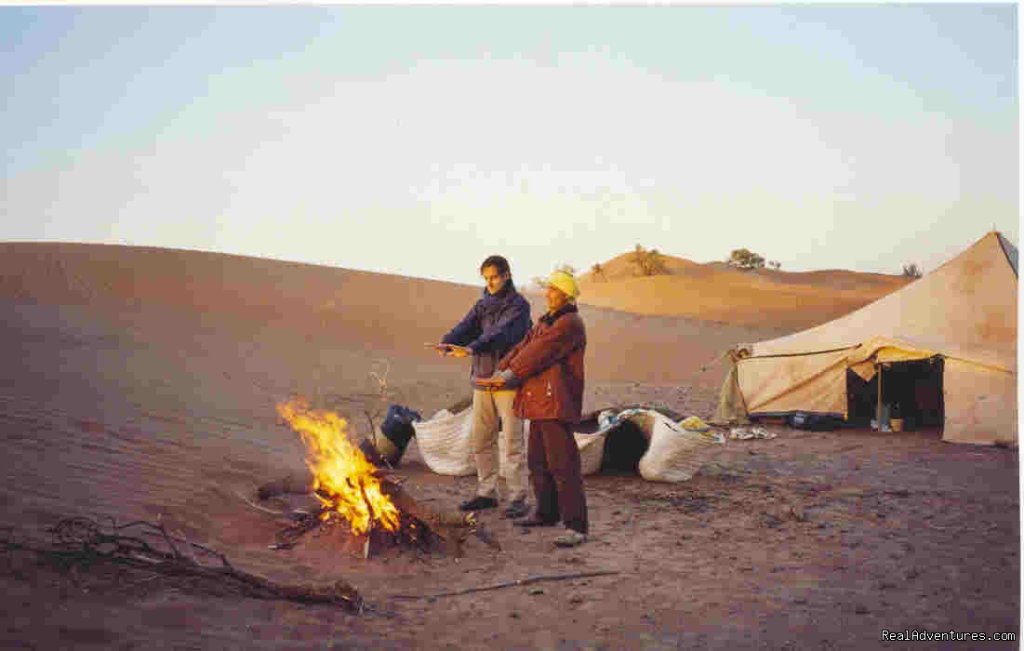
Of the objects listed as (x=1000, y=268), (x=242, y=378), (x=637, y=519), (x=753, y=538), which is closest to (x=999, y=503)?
(x=753, y=538)

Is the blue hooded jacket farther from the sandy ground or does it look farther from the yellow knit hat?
the sandy ground

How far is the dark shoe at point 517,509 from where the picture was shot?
561 cm

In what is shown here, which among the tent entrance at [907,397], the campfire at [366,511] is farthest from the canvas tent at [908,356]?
the campfire at [366,511]

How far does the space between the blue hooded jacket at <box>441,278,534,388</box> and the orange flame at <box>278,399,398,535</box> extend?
1.03 meters

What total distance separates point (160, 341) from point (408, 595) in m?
12.2

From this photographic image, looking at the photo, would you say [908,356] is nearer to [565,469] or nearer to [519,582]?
[565,469]

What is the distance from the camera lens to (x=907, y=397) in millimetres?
10945

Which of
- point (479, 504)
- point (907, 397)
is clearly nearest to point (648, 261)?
point (907, 397)

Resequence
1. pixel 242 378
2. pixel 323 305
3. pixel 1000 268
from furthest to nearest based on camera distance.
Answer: pixel 323 305 < pixel 242 378 < pixel 1000 268

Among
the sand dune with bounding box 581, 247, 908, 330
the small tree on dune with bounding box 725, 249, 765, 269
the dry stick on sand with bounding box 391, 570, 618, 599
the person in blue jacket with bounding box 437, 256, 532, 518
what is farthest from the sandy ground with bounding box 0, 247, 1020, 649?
the small tree on dune with bounding box 725, 249, 765, 269

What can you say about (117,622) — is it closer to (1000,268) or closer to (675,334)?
(1000,268)

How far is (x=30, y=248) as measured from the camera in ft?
83.4

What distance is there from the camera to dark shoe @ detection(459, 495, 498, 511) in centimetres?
579

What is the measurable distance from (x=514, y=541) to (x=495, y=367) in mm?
1147
